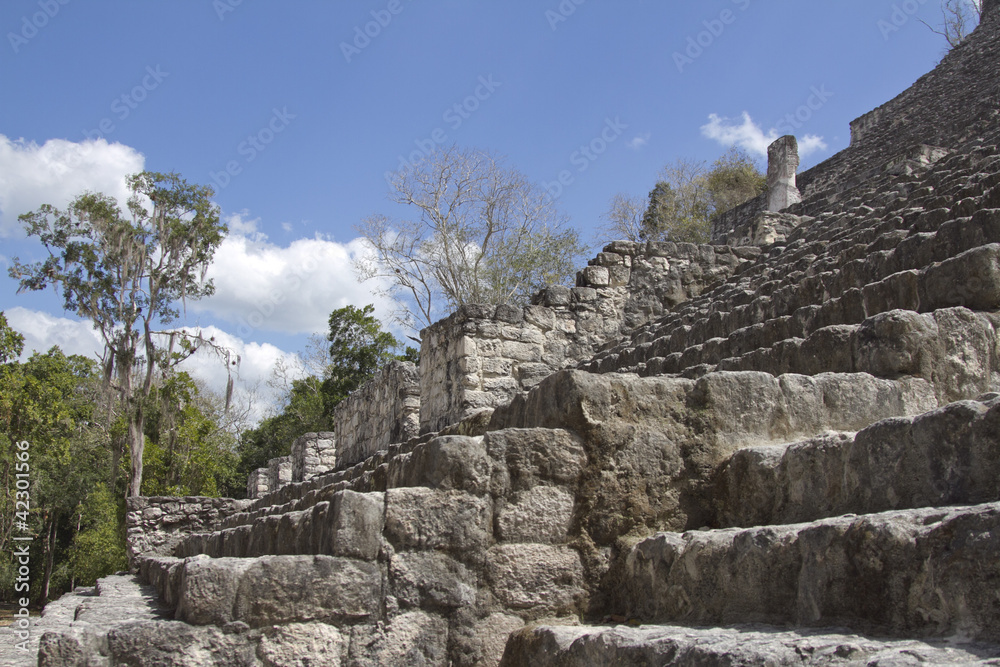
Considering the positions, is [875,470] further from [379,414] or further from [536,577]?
[379,414]

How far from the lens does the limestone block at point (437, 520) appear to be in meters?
2.75

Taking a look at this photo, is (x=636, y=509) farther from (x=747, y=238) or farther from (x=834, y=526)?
Answer: (x=747, y=238)

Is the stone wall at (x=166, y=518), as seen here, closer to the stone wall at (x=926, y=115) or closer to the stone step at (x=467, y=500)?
the stone step at (x=467, y=500)

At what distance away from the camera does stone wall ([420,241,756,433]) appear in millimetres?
7680

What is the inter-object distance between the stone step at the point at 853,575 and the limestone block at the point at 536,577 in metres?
0.37

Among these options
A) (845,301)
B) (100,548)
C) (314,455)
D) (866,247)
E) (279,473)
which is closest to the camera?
(845,301)

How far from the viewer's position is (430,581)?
8.97 ft

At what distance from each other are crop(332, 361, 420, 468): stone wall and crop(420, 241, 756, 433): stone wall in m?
1.02

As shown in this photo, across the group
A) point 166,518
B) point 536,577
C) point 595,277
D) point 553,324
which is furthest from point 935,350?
point 166,518

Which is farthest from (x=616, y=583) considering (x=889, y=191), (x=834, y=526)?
(x=889, y=191)

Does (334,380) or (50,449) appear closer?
(50,449)

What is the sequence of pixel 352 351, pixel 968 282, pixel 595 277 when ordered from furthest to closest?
pixel 352 351 → pixel 595 277 → pixel 968 282

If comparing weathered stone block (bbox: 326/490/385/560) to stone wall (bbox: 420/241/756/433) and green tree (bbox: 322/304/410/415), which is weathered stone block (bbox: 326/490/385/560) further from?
green tree (bbox: 322/304/410/415)

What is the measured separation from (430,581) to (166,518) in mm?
10637
